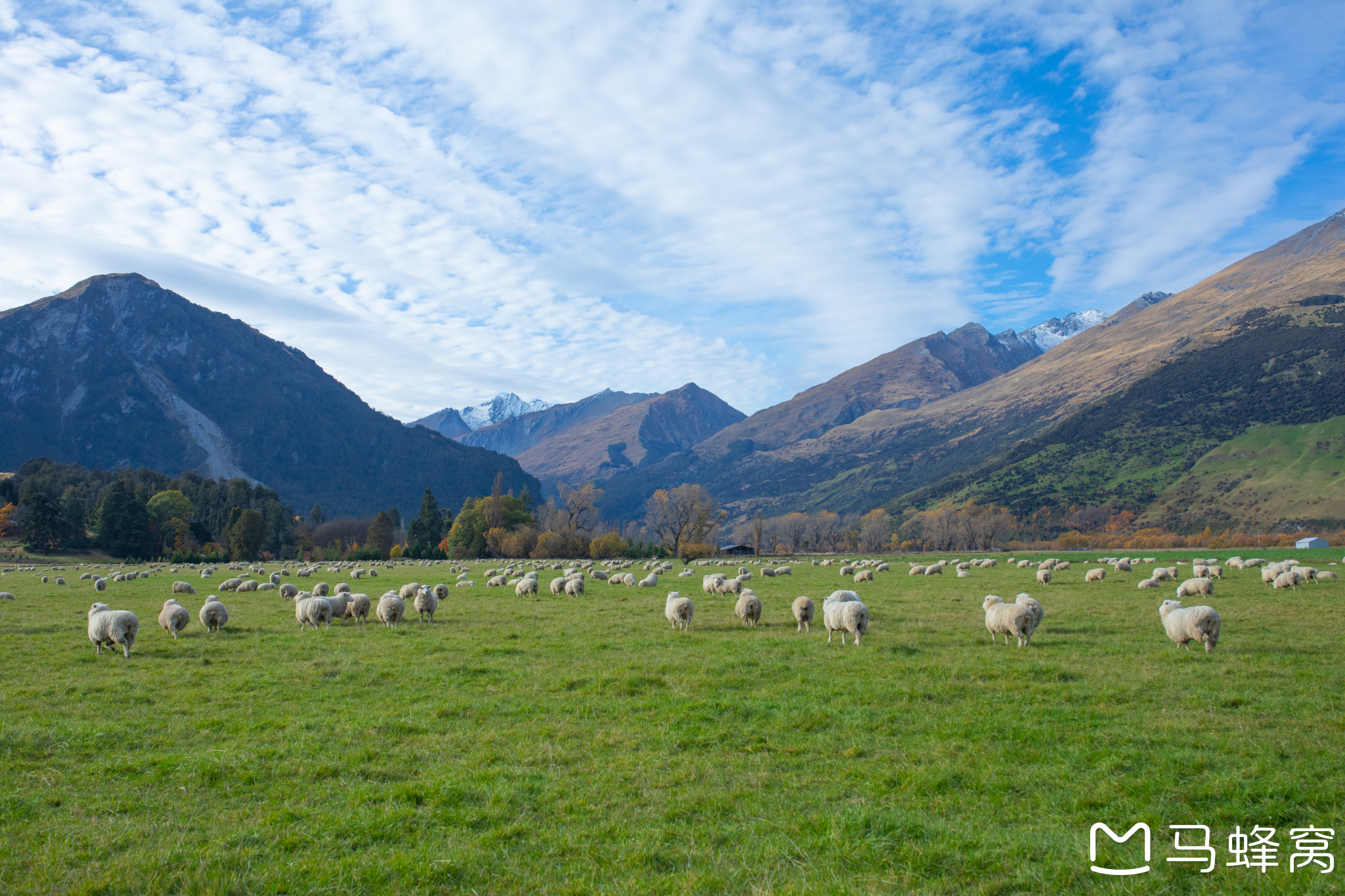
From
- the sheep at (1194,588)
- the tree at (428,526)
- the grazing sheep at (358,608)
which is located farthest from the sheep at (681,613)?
the tree at (428,526)

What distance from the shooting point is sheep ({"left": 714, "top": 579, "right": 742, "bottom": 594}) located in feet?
103

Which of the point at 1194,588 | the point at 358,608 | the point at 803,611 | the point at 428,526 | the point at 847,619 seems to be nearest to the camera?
the point at 847,619

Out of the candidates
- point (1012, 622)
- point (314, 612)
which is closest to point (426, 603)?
point (314, 612)

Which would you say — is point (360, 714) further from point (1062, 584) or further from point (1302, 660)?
point (1062, 584)

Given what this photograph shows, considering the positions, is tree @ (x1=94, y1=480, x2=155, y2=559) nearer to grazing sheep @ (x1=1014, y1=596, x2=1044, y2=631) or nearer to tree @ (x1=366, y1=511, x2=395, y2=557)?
tree @ (x1=366, y1=511, x2=395, y2=557)

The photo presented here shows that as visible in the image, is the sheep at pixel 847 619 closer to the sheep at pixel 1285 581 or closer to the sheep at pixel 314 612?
the sheep at pixel 314 612

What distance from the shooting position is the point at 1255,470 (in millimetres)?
139125

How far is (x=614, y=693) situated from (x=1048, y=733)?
758cm

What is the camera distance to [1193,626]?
16031mm

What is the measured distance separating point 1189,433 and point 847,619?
200822mm

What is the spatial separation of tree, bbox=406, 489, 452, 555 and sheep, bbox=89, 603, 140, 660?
3617 inches

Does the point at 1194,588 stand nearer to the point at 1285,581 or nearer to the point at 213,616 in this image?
the point at 1285,581

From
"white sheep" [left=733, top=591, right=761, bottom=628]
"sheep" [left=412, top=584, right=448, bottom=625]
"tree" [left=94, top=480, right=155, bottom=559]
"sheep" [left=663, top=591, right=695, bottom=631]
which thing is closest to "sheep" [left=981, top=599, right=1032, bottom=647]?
"white sheep" [left=733, top=591, right=761, bottom=628]

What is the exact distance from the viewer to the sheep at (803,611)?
20.0 meters
